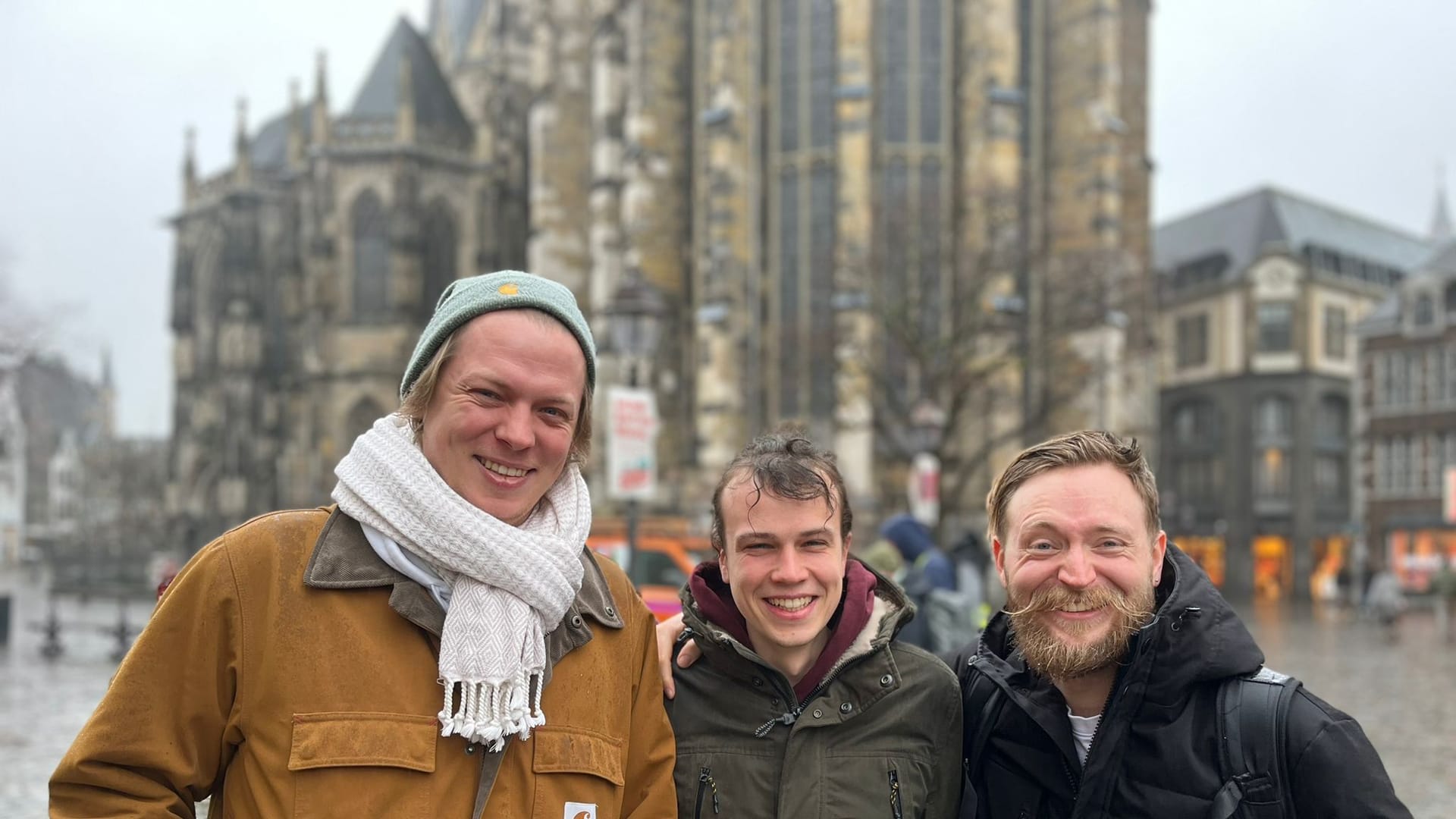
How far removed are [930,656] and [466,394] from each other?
1205 mm

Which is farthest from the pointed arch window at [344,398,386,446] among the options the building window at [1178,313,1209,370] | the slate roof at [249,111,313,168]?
the building window at [1178,313,1209,370]

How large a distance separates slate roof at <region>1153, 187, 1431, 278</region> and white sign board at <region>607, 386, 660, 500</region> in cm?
4915

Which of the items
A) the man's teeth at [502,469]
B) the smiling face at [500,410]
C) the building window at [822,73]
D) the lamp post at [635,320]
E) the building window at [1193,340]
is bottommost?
the man's teeth at [502,469]

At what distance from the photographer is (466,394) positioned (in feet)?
7.97

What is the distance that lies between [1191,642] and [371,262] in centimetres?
3968

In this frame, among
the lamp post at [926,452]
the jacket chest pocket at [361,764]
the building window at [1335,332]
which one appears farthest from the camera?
the building window at [1335,332]

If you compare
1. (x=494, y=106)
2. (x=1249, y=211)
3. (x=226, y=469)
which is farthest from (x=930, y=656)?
(x=1249, y=211)

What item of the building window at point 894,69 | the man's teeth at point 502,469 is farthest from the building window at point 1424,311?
the man's teeth at point 502,469

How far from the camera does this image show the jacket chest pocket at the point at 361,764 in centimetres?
220

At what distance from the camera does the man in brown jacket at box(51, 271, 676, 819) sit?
7.29 feet

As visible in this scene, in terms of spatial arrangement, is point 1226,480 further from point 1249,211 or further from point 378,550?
point 378,550

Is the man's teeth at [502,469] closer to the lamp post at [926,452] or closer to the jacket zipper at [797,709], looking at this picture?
the jacket zipper at [797,709]

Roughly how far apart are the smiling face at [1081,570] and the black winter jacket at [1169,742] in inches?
2.4

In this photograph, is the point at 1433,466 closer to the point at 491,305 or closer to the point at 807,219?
the point at 807,219
